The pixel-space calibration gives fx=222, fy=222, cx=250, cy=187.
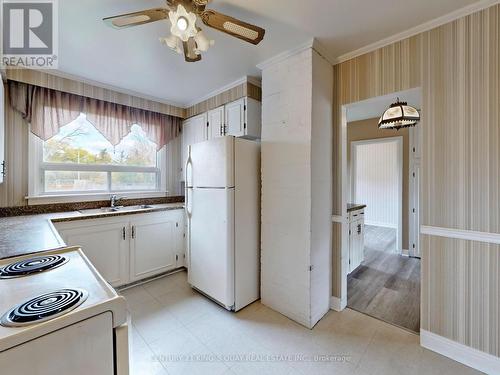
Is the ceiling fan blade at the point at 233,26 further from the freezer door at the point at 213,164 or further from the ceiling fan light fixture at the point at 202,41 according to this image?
the freezer door at the point at 213,164

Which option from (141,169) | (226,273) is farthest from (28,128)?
(226,273)

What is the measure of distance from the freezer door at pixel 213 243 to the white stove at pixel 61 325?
1.29 m

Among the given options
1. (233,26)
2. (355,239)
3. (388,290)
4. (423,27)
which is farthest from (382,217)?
(233,26)

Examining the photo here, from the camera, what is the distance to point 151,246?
9.17 ft

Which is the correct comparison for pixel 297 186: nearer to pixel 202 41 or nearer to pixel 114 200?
pixel 202 41

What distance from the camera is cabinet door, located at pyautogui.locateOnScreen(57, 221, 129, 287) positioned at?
227 centimetres

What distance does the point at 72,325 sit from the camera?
0.68 m

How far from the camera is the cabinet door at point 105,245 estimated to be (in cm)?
227

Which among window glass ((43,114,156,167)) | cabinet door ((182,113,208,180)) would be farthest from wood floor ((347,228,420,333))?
window glass ((43,114,156,167))

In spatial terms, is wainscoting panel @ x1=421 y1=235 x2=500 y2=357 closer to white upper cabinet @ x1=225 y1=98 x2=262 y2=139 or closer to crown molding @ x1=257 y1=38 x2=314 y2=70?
crown molding @ x1=257 y1=38 x2=314 y2=70

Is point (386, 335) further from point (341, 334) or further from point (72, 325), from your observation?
point (72, 325)

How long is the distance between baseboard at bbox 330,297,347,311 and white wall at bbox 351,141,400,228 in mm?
3972

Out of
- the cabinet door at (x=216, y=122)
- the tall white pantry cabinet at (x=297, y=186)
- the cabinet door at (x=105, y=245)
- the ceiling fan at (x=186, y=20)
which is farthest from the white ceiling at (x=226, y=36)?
the cabinet door at (x=105, y=245)

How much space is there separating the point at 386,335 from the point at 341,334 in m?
0.37
